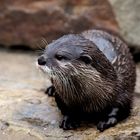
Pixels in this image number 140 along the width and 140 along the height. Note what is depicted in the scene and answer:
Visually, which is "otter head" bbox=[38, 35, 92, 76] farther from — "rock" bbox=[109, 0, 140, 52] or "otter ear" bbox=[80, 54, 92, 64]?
"rock" bbox=[109, 0, 140, 52]

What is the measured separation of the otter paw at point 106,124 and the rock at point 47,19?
210cm

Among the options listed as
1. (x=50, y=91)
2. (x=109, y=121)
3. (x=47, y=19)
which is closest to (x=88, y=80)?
(x=109, y=121)

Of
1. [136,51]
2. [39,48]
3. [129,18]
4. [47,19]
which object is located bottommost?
[39,48]

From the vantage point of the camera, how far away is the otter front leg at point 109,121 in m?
4.45

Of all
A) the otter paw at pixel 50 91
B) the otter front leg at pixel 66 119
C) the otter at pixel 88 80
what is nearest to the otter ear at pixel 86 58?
the otter at pixel 88 80

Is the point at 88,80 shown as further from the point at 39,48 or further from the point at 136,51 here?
the point at 39,48

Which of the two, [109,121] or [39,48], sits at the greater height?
[39,48]

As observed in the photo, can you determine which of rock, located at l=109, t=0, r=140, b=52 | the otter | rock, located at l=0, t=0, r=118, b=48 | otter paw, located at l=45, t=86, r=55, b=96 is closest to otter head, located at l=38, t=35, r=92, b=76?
the otter

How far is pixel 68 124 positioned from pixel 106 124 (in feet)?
0.95

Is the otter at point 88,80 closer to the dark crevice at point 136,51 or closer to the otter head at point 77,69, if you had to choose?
the otter head at point 77,69

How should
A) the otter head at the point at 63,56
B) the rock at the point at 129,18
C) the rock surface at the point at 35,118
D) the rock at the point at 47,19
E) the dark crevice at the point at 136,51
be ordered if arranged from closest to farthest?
the otter head at the point at 63,56, the rock surface at the point at 35,118, the rock at the point at 129,18, the dark crevice at the point at 136,51, the rock at the point at 47,19

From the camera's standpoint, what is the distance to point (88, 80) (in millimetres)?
4277

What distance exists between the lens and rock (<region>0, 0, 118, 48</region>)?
21.2 ft

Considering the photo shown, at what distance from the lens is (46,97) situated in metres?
5.12
